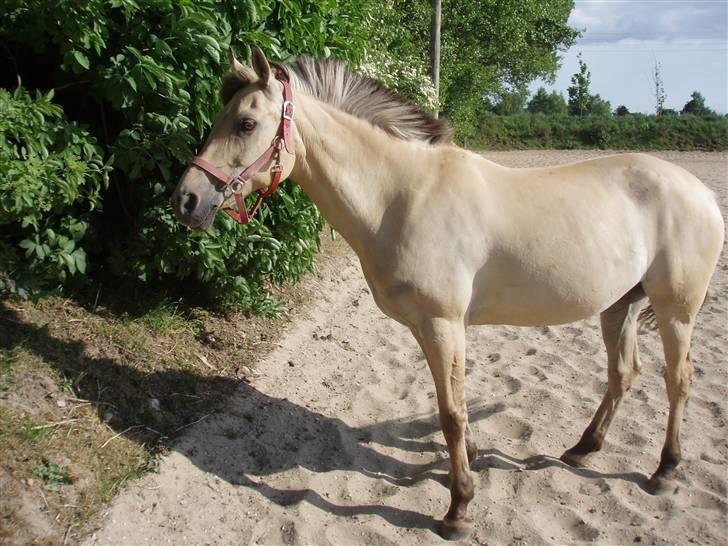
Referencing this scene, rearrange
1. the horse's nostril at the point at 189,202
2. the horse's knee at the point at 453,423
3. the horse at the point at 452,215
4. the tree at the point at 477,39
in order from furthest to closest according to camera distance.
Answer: the tree at the point at 477,39
the horse's knee at the point at 453,423
the horse at the point at 452,215
the horse's nostril at the point at 189,202

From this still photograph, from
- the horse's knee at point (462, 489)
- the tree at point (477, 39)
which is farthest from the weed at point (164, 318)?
the tree at point (477, 39)

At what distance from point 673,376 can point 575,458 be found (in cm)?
80

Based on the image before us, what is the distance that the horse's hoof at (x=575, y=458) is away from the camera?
12.3 feet

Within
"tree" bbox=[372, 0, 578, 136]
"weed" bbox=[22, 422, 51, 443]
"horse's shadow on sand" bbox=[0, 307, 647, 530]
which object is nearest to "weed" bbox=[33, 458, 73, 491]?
"weed" bbox=[22, 422, 51, 443]

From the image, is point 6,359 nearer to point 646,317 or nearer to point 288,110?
point 288,110

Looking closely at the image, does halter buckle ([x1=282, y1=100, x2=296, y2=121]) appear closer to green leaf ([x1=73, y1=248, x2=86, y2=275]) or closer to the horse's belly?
the horse's belly

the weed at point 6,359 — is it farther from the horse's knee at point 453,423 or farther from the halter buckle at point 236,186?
the horse's knee at point 453,423

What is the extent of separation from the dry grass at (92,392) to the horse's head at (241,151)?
1422mm

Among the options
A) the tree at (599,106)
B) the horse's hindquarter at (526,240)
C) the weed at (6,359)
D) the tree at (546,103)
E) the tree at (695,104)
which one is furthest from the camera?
the tree at (546,103)

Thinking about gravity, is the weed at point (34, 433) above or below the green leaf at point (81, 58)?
below

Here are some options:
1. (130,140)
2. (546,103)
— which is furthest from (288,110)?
(546,103)

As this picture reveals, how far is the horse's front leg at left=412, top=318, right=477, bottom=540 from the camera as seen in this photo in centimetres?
305

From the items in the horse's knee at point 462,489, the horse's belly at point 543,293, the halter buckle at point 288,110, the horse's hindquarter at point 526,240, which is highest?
the halter buckle at point 288,110

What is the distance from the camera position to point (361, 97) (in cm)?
329
